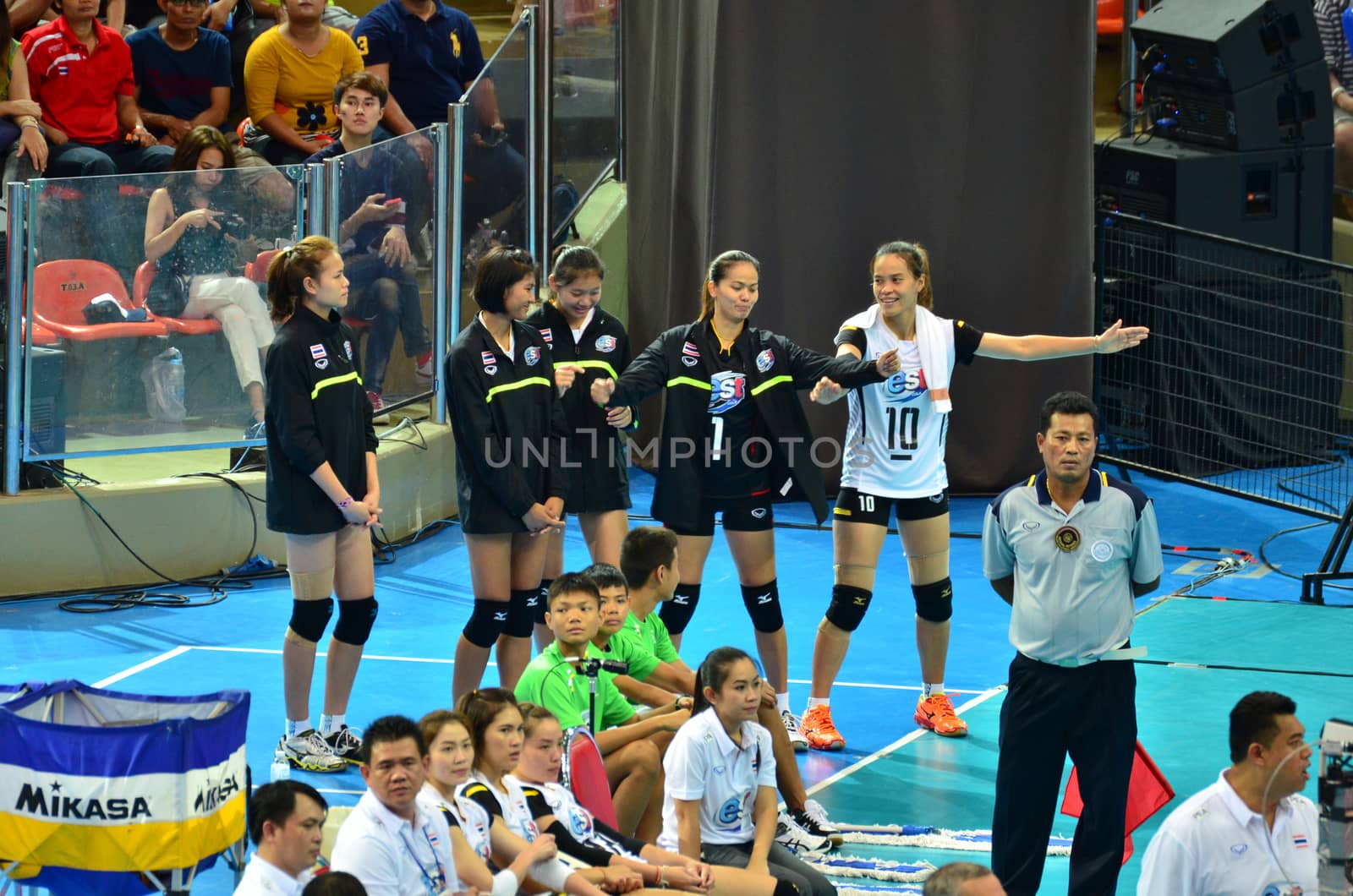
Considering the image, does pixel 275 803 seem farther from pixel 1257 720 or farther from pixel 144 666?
pixel 144 666

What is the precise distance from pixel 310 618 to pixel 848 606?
7.11 ft

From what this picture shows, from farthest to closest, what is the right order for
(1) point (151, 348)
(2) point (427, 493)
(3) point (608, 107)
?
(3) point (608, 107)
(2) point (427, 493)
(1) point (151, 348)

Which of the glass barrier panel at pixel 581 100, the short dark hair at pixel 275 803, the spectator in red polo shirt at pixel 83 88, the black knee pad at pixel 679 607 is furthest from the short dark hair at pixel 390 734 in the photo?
the glass barrier panel at pixel 581 100

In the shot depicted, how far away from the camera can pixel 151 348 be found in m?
9.63

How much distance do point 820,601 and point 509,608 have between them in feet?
9.10

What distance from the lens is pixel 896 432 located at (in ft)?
24.4

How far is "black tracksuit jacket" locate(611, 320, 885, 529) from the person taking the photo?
7.33 metres

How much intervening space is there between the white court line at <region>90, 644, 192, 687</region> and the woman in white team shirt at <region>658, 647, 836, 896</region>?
11.1 feet

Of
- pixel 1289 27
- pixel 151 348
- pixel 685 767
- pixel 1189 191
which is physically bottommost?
pixel 685 767

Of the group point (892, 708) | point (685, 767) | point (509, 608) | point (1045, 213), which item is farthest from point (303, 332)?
point (1045, 213)

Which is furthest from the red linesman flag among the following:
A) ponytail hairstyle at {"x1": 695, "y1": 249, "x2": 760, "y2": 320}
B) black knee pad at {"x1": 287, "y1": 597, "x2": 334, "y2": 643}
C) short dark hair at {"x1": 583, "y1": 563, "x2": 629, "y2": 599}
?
black knee pad at {"x1": 287, "y1": 597, "x2": 334, "y2": 643}

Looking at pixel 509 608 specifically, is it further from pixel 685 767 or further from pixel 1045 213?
pixel 1045 213

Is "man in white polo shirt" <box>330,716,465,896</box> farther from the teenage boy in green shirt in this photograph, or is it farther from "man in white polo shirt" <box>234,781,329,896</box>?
the teenage boy in green shirt

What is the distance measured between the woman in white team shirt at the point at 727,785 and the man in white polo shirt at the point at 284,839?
4.27 feet
